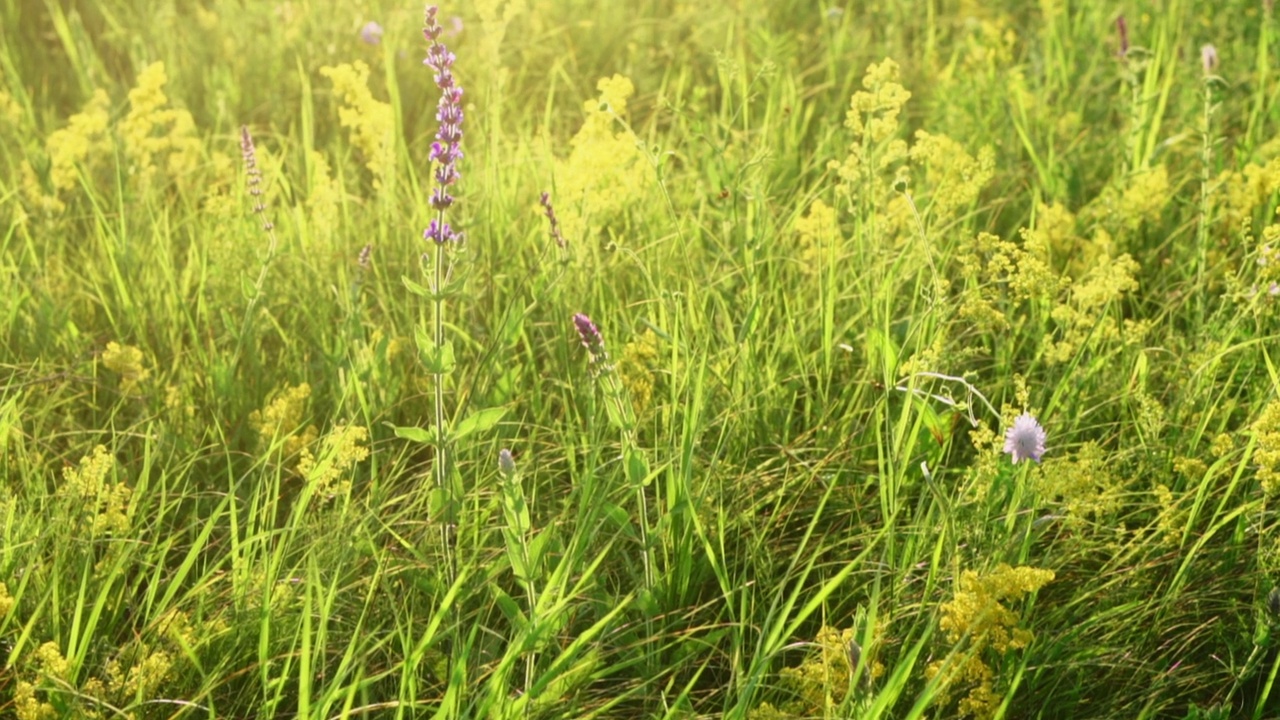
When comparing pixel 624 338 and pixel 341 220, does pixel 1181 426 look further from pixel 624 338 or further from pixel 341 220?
pixel 341 220

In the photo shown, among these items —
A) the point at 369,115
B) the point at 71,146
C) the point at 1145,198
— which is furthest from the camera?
the point at 71,146

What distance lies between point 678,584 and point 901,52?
231 centimetres

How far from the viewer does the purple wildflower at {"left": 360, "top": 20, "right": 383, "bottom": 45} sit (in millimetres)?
3938

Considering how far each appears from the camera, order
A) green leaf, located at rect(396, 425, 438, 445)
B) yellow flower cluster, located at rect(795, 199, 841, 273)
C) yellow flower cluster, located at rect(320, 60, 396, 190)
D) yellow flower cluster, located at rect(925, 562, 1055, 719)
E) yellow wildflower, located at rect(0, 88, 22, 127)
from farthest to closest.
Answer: yellow wildflower, located at rect(0, 88, 22, 127), yellow flower cluster, located at rect(320, 60, 396, 190), yellow flower cluster, located at rect(795, 199, 841, 273), green leaf, located at rect(396, 425, 438, 445), yellow flower cluster, located at rect(925, 562, 1055, 719)

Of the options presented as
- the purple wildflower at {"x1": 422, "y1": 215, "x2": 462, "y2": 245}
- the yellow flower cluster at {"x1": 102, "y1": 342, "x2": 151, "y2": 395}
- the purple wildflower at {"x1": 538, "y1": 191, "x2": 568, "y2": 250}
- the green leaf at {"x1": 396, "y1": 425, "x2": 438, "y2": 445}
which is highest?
the purple wildflower at {"x1": 422, "y1": 215, "x2": 462, "y2": 245}

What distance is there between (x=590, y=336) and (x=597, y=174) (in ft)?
3.18

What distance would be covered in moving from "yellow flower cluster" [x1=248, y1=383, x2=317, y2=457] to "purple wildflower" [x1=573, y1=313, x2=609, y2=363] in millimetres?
674

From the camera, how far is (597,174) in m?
2.70

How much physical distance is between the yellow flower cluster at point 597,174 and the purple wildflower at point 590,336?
0.76 meters

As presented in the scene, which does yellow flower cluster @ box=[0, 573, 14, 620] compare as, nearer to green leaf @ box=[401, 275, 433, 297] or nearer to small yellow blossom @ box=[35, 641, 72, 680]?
small yellow blossom @ box=[35, 641, 72, 680]

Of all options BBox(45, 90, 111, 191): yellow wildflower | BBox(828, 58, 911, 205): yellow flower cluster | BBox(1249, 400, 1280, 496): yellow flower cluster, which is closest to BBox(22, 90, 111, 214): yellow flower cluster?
BBox(45, 90, 111, 191): yellow wildflower

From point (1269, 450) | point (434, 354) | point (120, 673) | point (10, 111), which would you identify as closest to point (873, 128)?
point (1269, 450)

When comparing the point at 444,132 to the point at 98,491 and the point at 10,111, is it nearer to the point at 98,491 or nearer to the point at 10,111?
the point at 98,491

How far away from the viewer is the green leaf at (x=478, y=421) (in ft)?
6.16
